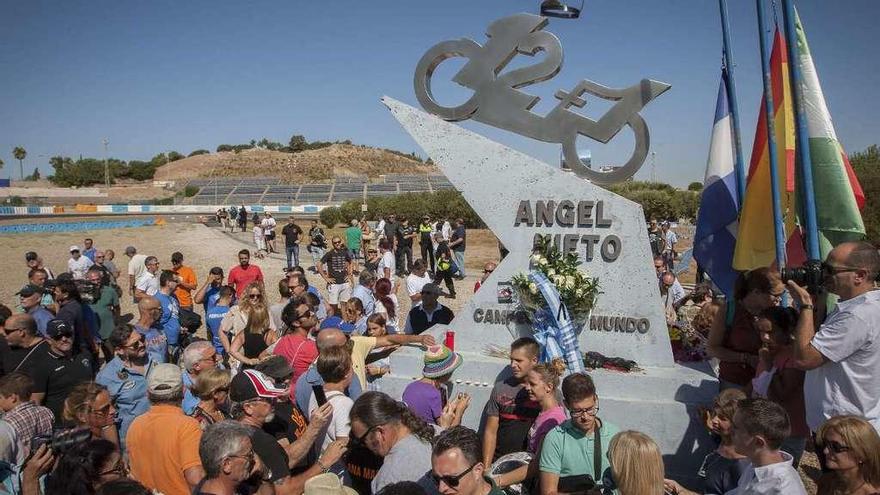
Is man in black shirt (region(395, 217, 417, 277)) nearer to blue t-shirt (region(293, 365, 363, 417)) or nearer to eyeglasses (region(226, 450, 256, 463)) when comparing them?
blue t-shirt (region(293, 365, 363, 417))

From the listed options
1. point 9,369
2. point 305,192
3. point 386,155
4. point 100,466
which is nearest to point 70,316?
point 9,369

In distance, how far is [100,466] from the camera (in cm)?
312

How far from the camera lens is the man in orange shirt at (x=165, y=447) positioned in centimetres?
341

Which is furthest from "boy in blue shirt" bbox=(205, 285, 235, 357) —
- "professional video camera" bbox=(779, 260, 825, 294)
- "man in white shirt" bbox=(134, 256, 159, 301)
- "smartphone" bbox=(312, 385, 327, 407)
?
"professional video camera" bbox=(779, 260, 825, 294)

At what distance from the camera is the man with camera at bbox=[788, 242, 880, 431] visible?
3.59 meters

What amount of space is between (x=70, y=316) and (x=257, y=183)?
76.3m

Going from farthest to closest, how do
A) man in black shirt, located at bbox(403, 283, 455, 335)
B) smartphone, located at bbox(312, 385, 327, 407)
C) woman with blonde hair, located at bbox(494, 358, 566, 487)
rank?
man in black shirt, located at bbox(403, 283, 455, 335) → smartphone, located at bbox(312, 385, 327, 407) → woman with blonde hair, located at bbox(494, 358, 566, 487)

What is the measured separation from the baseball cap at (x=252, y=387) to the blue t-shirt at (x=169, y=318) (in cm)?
434

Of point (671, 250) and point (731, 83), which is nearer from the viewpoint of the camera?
point (731, 83)

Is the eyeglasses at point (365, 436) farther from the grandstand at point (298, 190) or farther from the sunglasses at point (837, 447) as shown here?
the grandstand at point (298, 190)

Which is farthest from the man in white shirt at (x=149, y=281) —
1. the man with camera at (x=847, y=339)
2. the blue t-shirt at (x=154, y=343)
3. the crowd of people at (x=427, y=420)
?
the man with camera at (x=847, y=339)

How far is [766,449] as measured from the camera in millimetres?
2904

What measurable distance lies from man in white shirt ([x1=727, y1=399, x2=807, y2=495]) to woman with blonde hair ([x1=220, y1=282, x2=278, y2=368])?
15.3 ft

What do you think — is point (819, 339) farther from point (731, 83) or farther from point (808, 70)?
point (731, 83)
